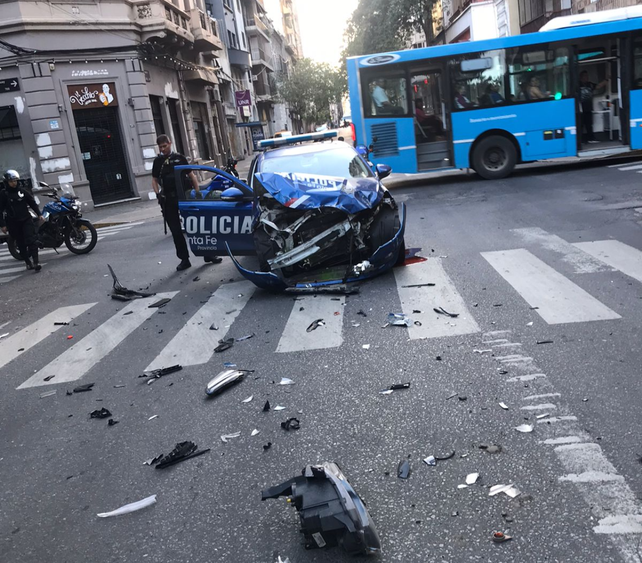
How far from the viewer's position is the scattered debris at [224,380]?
486cm

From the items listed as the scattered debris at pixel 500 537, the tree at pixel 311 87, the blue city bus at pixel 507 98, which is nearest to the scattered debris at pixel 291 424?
the scattered debris at pixel 500 537

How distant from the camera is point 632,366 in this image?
4.44 m

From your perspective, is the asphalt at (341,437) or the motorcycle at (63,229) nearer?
the asphalt at (341,437)

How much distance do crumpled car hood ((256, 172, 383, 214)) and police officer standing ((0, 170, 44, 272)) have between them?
5660 mm

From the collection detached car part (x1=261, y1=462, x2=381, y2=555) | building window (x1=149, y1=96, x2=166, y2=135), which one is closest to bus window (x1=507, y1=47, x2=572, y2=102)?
detached car part (x1=261, y1=462, x2=381, y2=555)

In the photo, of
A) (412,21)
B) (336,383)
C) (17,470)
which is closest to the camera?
A: (17,470)

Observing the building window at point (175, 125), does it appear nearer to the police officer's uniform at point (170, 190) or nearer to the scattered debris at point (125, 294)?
the police officer's uniform at point (170, 190)

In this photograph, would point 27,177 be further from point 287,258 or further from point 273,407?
point 273,407

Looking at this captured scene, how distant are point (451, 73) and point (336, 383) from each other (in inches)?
521

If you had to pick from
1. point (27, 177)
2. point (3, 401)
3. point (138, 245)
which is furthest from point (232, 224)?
point (27, 177)

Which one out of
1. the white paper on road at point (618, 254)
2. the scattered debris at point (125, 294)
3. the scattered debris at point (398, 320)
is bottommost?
the white paper on road at point (618, 254)

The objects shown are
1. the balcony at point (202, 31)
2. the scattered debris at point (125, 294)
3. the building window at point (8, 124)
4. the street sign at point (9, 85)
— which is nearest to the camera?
the scattered debris at point (125, 294)

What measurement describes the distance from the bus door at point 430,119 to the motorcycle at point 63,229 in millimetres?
8523

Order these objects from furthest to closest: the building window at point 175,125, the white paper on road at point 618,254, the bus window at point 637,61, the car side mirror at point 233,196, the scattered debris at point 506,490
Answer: the building window at point 175,125, the bus window at point 637,61, the car side mirror at point 233,196, the white paper on road at point 618,254, the scattered debris at point 506,490
